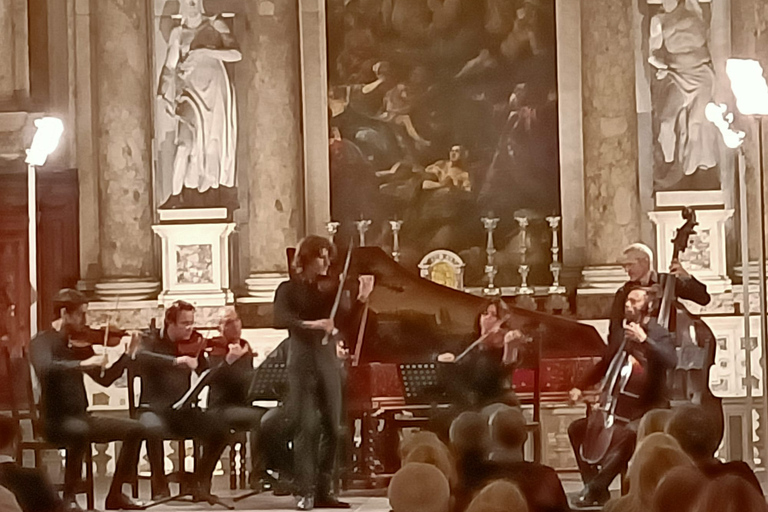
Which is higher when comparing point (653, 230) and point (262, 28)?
point (262, 28)

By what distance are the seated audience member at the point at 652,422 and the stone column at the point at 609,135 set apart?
9.44ft

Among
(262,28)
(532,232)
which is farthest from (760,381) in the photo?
(262,28)

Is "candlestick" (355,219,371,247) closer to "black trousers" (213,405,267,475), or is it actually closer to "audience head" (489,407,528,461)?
"black trousers" (213,405,267,475)

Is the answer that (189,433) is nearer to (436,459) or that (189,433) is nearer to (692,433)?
(436,459)

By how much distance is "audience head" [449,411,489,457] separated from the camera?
624 centimetres

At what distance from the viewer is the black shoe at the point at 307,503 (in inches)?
282

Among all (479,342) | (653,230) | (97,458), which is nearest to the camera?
(479,342)

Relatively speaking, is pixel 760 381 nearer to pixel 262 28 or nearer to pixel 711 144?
pixel 711 144

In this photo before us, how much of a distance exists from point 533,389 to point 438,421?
0.71 meters

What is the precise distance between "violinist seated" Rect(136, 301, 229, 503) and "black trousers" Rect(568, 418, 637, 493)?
1986 millimetres

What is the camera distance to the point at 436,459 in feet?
20.0

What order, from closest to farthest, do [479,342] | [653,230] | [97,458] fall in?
[479,342]
[97,458]
[653,230]

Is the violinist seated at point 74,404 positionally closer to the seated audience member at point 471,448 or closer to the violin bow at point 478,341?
the violin bow at point 478,341

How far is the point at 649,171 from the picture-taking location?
9.13 metres
